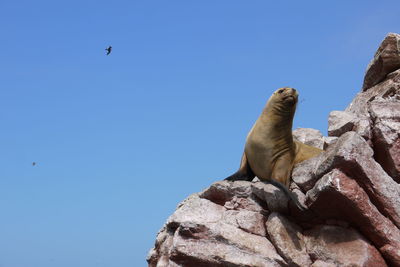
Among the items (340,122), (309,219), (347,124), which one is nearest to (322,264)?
(309,219)

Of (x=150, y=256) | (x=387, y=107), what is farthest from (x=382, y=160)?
(x=150, y=256)

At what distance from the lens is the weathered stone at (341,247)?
Result: 9156mm

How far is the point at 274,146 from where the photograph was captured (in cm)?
1112

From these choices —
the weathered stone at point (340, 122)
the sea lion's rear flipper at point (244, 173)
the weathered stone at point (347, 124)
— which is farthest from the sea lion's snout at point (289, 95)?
the weathered stone at point (340, 122)

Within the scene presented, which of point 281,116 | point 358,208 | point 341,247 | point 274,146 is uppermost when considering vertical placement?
point 281,116

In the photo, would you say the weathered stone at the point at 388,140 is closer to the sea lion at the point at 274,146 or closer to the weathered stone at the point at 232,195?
the sea lion at the point at 274,146

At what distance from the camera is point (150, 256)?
37.4ft

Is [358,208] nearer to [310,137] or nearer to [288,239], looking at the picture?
[288,239]

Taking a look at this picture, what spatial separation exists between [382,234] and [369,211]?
430 mm

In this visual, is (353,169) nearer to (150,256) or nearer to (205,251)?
(205,251)

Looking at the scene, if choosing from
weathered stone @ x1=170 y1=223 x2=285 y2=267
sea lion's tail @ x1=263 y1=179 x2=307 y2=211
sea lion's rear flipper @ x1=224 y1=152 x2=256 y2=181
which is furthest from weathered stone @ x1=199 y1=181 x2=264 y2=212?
weathered stone @ x1=170 y1=223 x2=285 y2=267

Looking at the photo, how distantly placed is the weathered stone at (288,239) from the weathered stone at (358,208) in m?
0.75

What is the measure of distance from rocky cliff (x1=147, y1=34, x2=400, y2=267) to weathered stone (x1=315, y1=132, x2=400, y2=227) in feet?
0.05

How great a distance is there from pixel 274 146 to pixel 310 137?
2998 mm
